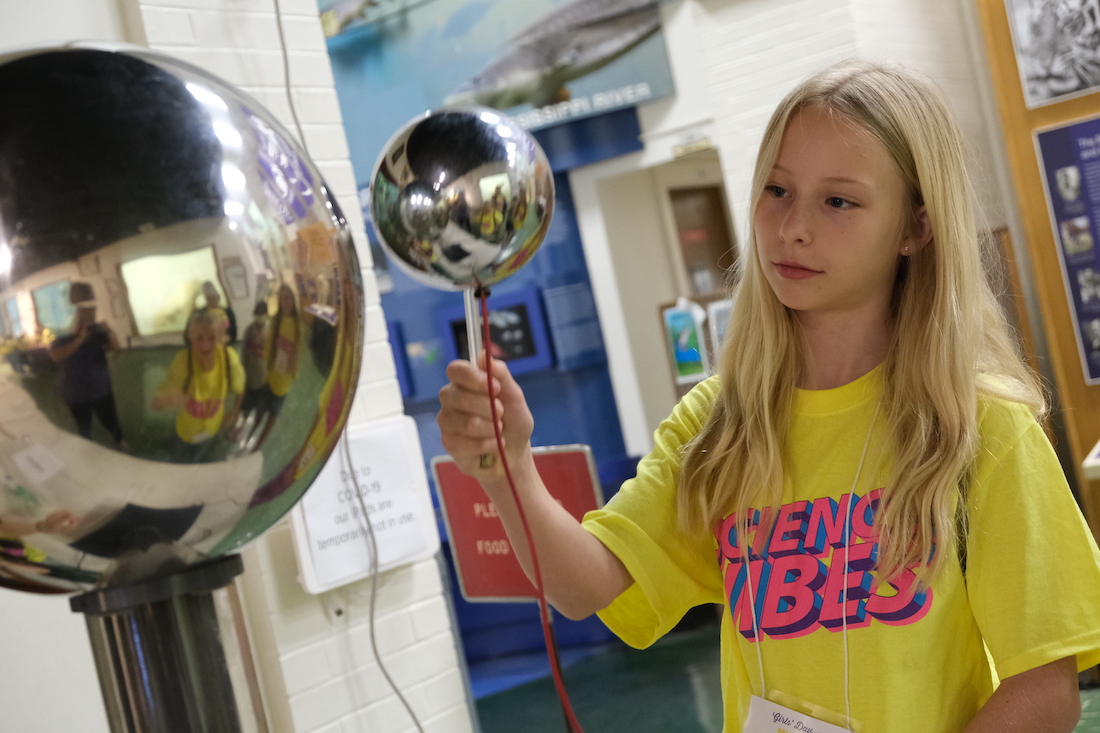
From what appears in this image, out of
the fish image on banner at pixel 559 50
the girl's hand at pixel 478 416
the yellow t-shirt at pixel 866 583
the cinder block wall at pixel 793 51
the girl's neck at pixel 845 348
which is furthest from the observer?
the fish image on banner at pixel 559 50

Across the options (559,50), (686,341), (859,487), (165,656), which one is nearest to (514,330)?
(686,341)

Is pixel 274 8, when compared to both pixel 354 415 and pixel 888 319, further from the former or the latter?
pixel 888 319

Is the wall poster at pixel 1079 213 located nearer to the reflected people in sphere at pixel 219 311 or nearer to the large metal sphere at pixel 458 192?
the large metal sphere at pixel 458 192

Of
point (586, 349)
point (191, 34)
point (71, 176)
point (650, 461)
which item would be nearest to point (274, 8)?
point (191, 34)

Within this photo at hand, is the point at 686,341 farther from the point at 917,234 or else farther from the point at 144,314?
the point at 144,314

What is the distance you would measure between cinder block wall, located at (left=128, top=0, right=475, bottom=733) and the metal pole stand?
157 cm

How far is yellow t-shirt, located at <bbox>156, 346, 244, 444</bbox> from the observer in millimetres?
428

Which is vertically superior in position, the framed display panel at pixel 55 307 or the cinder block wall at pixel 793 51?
the cinder block wall at pixel 793 51

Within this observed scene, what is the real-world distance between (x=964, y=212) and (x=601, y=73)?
4675 millimetres

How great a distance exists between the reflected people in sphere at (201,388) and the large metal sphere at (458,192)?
248 mm

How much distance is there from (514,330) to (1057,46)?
3.31 metres

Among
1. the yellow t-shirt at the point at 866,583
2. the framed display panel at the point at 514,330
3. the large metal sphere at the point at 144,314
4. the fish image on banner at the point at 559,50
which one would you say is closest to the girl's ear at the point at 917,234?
the yellow t-shirt at the point at 866,583

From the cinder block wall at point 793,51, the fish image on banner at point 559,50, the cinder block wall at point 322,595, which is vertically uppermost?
the fish image on banner at point 559,50

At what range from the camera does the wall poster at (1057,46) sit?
4.36 meters
